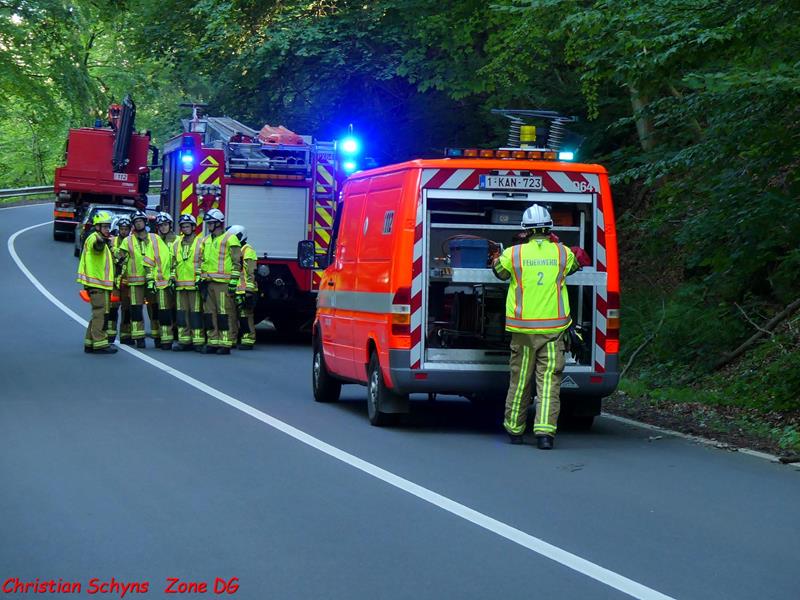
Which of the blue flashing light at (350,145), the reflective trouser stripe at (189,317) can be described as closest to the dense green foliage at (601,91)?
the blue flashing light at (350,145)

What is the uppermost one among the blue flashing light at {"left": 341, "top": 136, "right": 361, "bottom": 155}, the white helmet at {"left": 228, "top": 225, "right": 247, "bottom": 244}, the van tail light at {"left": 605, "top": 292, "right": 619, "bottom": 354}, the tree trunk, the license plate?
the tree trunk

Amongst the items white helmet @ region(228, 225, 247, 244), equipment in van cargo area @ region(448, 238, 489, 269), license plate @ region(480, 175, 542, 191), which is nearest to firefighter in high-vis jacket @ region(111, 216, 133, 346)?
white helmet @ region(228, 225, 247, 244)

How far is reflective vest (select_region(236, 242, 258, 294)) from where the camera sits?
2083cm

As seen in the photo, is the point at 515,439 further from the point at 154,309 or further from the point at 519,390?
the point at 154,309

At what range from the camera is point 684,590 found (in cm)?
660

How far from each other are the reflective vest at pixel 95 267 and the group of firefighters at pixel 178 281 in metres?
0.01

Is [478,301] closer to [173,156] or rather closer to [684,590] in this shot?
[684,590]

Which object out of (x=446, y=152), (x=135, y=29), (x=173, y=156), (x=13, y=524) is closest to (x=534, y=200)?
(x=446, y=152)

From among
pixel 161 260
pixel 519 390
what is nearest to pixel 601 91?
pixel 161 260

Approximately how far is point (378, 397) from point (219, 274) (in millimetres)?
8416

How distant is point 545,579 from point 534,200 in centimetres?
593

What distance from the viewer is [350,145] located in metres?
21.8

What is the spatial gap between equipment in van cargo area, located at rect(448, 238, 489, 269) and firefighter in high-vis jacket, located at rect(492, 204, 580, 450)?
35.5 inches

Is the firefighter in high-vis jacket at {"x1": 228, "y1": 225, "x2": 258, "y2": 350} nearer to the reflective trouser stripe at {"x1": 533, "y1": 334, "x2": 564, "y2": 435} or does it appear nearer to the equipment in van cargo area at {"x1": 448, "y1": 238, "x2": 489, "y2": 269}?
the equipment in van cargo area at {"x1": 448, "y1": 238, "x2": 489, "y2": 269}
